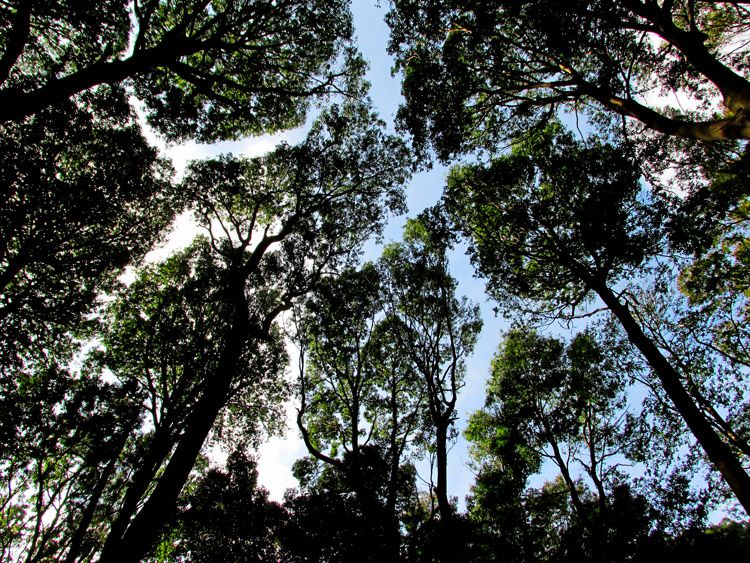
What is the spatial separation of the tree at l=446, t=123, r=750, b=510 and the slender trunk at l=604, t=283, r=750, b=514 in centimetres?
12

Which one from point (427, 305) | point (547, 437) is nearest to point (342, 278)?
point (427, 305)

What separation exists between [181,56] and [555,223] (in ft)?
50.1

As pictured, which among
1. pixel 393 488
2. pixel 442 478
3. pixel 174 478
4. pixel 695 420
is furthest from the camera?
pixel 393 488

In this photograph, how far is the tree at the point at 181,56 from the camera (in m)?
8.68

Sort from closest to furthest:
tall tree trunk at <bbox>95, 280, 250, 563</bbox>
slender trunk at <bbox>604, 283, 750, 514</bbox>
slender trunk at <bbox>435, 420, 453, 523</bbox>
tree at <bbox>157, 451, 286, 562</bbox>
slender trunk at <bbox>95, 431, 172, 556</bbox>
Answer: tall tree trunk at <bbox>95, 280, 250, 563</bbox>
slender trunk at <bbox>604, 283, 750, 514</bbox>
slender trunk at <bbox>95, 431, 172, 556</bbox>
slender trunk at <bbox>435, 420, 453, 523</bbox>
tree at <bbox>157, 451, 286, 562</bbox>

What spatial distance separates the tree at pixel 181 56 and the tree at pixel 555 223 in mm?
8720

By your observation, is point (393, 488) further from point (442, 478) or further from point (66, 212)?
point (66, 212)

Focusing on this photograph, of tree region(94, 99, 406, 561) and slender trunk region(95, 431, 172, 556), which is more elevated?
tree region(94, 99, 406, 561)

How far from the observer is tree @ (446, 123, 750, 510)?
1254 centimetres

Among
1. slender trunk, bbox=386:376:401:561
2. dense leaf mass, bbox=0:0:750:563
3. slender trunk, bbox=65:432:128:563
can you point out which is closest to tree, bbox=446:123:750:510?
dense leaf mass, bbox=0:0:750:563

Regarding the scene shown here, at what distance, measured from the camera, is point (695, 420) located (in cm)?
869

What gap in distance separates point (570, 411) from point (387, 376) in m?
10.2

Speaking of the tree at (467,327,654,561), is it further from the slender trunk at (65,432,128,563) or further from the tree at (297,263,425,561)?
the slender trunk at (65,432,128,563)

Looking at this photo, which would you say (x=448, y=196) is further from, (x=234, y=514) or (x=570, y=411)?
(x=234, y=514)
